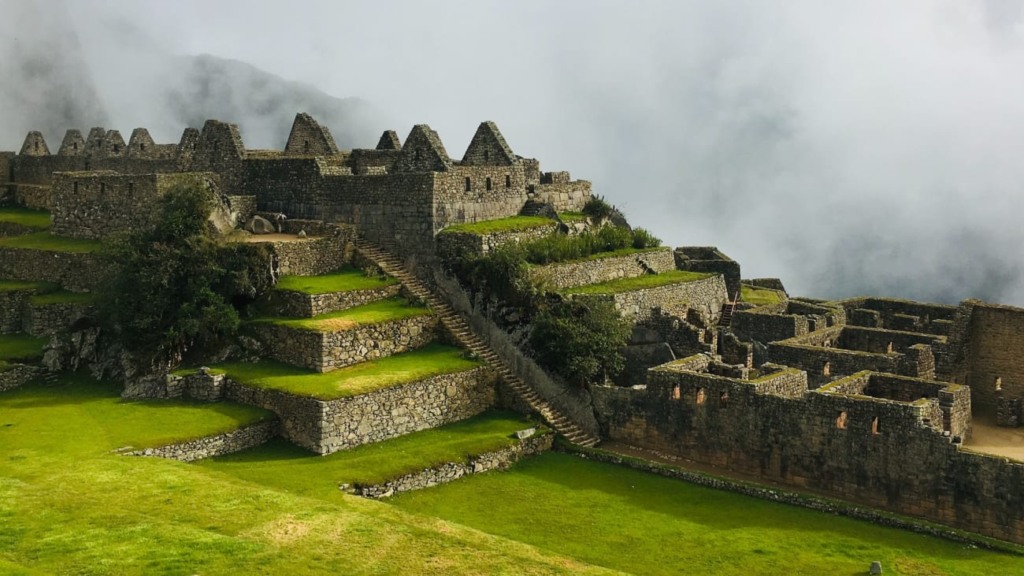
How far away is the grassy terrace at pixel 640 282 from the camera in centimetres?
3934

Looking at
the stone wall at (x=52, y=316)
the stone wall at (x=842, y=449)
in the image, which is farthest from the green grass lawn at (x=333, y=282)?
the stone wall at (x=842, y=449)

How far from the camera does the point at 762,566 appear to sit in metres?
24.2

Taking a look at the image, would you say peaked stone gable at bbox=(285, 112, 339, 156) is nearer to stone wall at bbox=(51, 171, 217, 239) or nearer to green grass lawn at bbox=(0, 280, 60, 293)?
stone wall at bbox=(51, 171, 217, 239)

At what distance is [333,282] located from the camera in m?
36.9

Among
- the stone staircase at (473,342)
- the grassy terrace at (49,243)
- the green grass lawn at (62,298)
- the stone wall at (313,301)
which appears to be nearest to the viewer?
the stone staircase at (473,342)

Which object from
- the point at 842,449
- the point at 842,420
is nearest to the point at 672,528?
the point at 842,449

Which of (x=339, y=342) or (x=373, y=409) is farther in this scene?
(x=339, y=342)

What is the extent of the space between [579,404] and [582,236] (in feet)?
32.1

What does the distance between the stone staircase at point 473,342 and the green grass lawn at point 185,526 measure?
814cm

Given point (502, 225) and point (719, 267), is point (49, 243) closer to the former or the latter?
point (502, 225)

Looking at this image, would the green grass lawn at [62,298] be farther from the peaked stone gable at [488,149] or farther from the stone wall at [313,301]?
the peaked stone gable at [488,149]

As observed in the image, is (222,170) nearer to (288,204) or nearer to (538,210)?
(288,204)

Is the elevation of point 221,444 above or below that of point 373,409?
below

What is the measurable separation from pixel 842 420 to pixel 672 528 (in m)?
6.25
